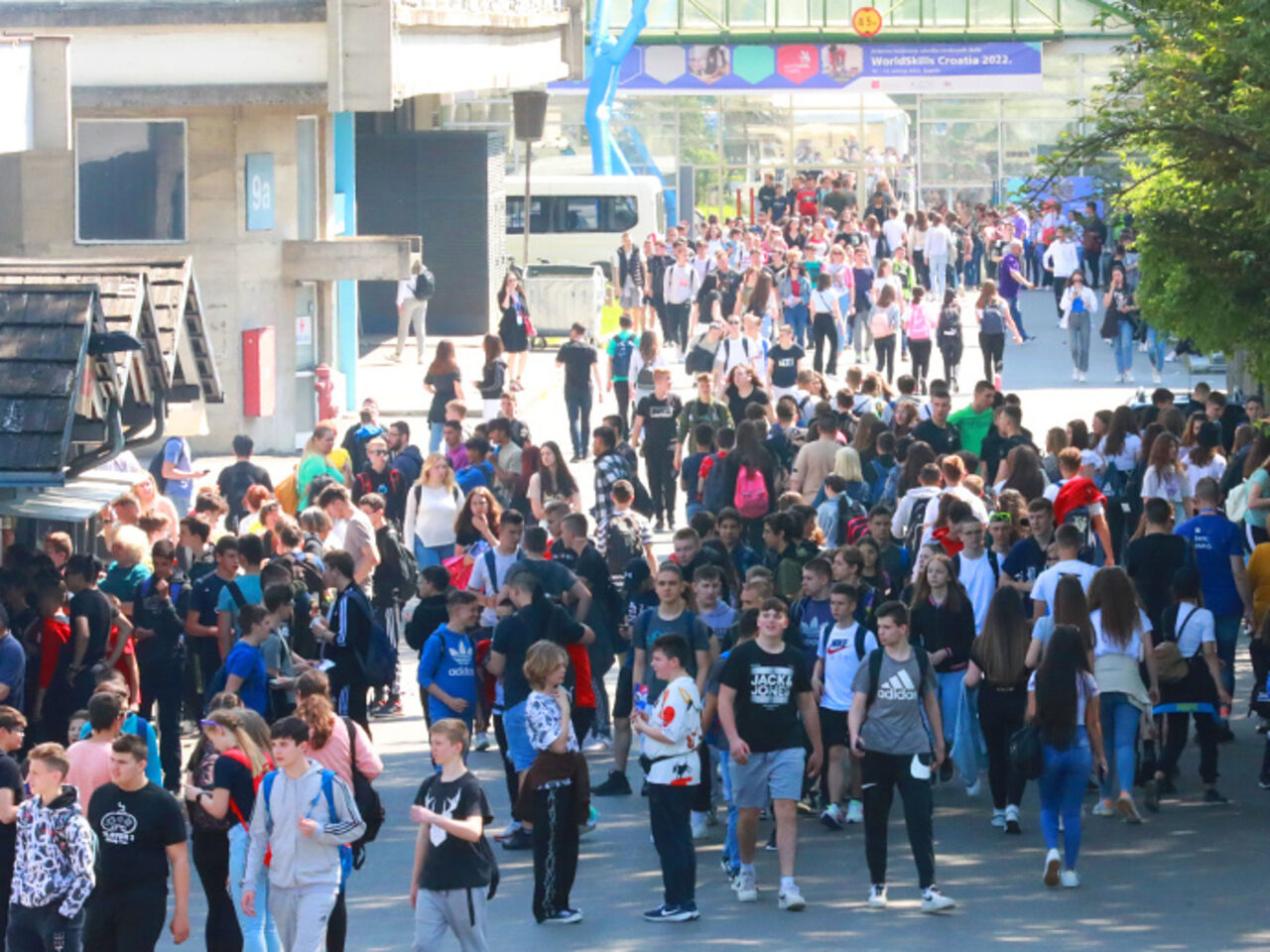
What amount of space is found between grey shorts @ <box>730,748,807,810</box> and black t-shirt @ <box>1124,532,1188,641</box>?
11.5ft

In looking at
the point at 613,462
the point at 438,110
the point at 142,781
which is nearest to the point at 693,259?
the point at 438,110

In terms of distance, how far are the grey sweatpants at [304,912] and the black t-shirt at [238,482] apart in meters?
7.88

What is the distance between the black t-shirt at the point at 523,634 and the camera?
11031 millimetres

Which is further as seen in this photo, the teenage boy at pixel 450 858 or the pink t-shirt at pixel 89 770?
the pink t-shirt at pixel 89 770

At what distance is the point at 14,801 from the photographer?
29.3 ft

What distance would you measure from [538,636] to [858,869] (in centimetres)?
208

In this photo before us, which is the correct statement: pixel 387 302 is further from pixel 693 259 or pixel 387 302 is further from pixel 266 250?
pixel 266 250

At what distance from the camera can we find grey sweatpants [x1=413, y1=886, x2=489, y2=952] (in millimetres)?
8586

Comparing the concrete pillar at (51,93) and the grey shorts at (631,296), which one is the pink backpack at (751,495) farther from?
the grey shorts at (631,296)

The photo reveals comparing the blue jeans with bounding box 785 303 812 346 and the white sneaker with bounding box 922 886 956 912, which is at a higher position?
the blue jeans with bounding box 785 303 812 346

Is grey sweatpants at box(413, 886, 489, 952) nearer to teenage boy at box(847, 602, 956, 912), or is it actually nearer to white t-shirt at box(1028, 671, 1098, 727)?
teenage boy at box(847, 602, 956, 912)

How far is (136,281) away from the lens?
12.2m

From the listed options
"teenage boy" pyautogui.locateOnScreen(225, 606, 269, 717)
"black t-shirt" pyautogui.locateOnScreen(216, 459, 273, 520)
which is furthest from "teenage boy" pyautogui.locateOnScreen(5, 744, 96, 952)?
"black t-shirt" pyautogui.locateOnScreen(216, 459, 273, 520)

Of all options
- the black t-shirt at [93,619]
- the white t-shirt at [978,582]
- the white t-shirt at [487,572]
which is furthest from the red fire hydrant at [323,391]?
the white t-shirt at [978,582]
